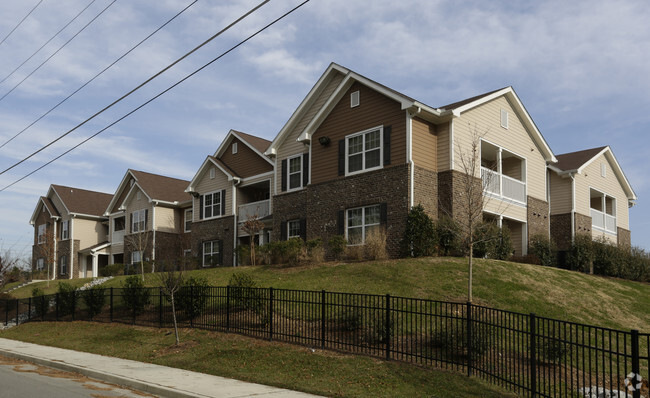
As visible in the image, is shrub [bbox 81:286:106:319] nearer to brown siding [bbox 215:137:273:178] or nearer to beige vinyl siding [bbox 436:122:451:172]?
brown siding [bbox 215:137:273:178]

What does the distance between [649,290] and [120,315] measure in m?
19.8

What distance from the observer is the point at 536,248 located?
2522 centimetres

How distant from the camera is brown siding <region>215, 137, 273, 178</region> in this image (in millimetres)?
32062

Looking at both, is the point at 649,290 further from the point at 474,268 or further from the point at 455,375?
the point at 455,375

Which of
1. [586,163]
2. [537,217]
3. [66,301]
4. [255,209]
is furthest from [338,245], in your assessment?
[586,163]

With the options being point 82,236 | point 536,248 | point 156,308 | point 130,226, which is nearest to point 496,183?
point 536,248

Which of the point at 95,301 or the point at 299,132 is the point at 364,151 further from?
the point at 95,301

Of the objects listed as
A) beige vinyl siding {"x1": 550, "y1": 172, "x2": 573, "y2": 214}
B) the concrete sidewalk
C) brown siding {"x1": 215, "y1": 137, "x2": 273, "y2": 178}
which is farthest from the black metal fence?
beige vinyl siding {"x1": 550, "y1": 172, "x2": 573, "y2": 214}

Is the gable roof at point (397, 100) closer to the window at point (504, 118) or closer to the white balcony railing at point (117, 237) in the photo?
the window at point (504, 118)

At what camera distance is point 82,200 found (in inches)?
1938

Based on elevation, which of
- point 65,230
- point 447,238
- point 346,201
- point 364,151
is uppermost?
point 364,151

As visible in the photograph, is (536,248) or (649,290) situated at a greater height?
(536,248)

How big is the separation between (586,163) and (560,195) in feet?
7.94

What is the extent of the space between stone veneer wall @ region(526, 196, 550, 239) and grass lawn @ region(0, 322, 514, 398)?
16942 mm
